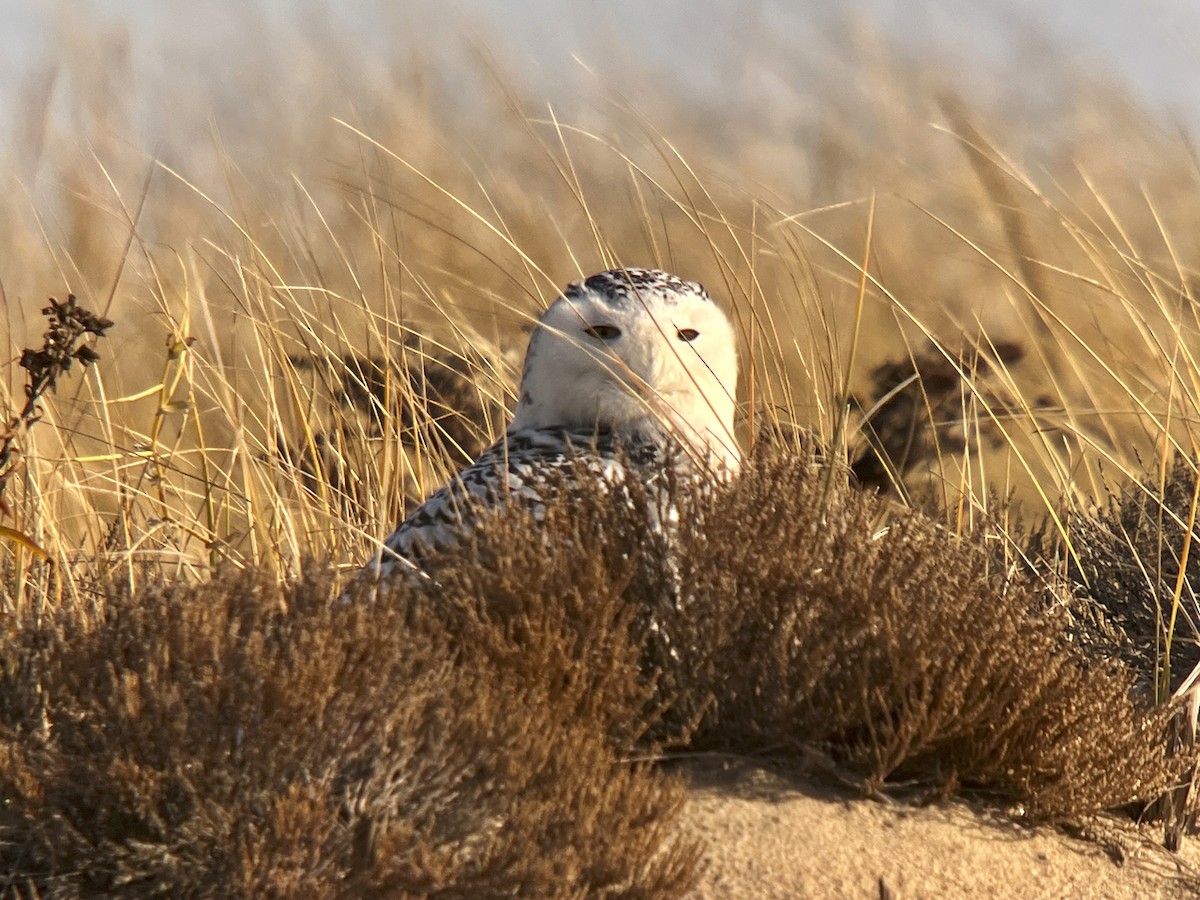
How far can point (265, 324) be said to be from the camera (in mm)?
3609

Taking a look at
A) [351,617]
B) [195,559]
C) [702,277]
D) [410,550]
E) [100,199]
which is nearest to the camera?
[351,617]

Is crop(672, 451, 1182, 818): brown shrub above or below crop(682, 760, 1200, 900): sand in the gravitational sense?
above

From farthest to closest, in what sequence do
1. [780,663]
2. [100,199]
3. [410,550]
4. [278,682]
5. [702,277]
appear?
[702,277] → [100,199] → [410,550] → [780,663] → [278,682]

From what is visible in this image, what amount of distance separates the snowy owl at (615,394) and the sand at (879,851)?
641mm

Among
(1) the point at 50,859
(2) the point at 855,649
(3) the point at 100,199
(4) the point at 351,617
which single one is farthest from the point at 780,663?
(3) the point at 100,199

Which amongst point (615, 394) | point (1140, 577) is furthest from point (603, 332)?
point (1140, 577)

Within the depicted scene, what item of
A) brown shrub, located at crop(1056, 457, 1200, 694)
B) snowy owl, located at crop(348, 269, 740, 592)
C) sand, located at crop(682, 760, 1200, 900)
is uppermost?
snowy owl, located at crop(348, 269, 740, 592)

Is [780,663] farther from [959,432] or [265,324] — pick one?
[959,432]

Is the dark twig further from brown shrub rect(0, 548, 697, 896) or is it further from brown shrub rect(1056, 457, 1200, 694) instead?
brown shrub rect(1056, 457, 1200, 694)

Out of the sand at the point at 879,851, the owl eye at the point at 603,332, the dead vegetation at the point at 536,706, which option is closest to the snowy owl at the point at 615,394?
the owl eye at the point at 603,332

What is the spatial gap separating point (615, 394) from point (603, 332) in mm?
131

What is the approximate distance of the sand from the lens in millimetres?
2219

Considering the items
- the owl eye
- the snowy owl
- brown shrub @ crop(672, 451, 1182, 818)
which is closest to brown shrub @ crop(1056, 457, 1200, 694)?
brown shrub @ crop(672, 451, 1182, 818)

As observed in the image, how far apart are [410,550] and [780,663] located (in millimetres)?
747
